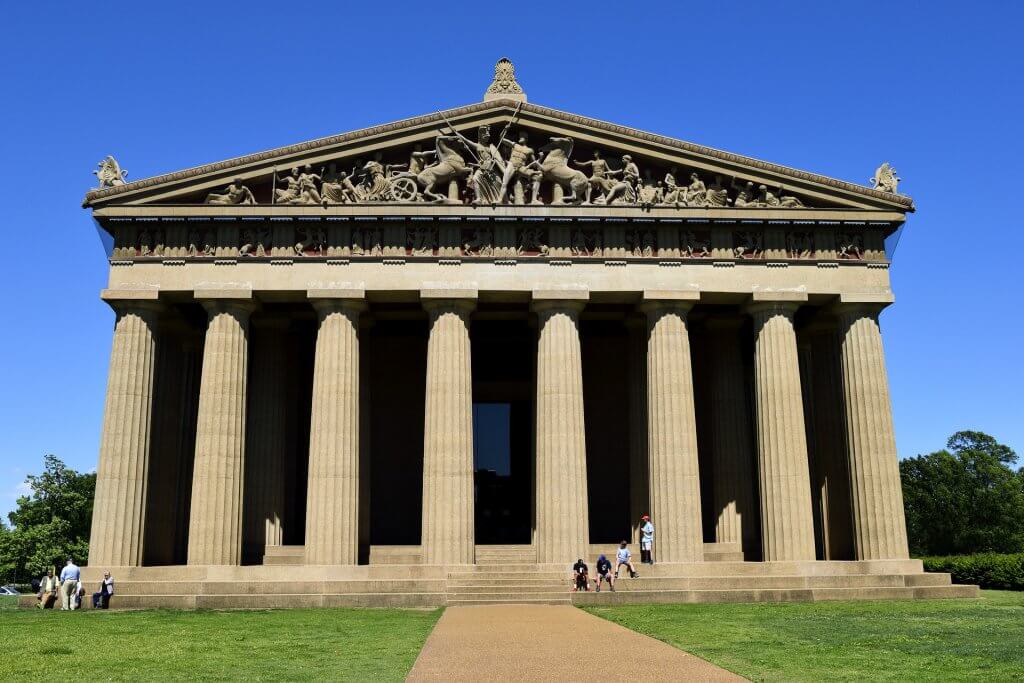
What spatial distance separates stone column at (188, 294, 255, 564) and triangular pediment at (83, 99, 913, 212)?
4.93 metres

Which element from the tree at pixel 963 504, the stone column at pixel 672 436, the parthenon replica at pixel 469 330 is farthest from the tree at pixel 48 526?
the tree at pixel 963 504

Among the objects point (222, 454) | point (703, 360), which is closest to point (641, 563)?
point (703, 360)

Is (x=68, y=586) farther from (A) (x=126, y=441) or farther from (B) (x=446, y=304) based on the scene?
(B) (x=446, y=304)

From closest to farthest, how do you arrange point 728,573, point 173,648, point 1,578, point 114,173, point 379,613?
1. point 173,648
2. point 379,613
3. point 728,573
4. point 114,173
5. point 1,578

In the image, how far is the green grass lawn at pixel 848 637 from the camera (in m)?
14.6

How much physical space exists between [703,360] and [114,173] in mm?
26704

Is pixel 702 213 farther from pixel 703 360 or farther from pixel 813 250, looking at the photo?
pixel 703 360

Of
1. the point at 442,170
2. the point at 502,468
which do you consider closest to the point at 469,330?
the point at 442,170

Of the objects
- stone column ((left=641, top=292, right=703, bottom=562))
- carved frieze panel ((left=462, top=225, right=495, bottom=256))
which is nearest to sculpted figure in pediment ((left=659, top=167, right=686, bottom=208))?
stone column ((left=641, top=292, right=703, bottom=562))

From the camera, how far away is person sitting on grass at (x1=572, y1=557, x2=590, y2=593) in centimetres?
3117

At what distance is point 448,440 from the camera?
1355 inches

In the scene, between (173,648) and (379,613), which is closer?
(173,648)

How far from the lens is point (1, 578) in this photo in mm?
80812

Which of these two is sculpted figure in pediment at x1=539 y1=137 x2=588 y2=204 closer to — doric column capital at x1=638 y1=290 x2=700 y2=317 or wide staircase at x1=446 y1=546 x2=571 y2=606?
doric column capital at x1=638 y1=290 x2=700 y2=317
